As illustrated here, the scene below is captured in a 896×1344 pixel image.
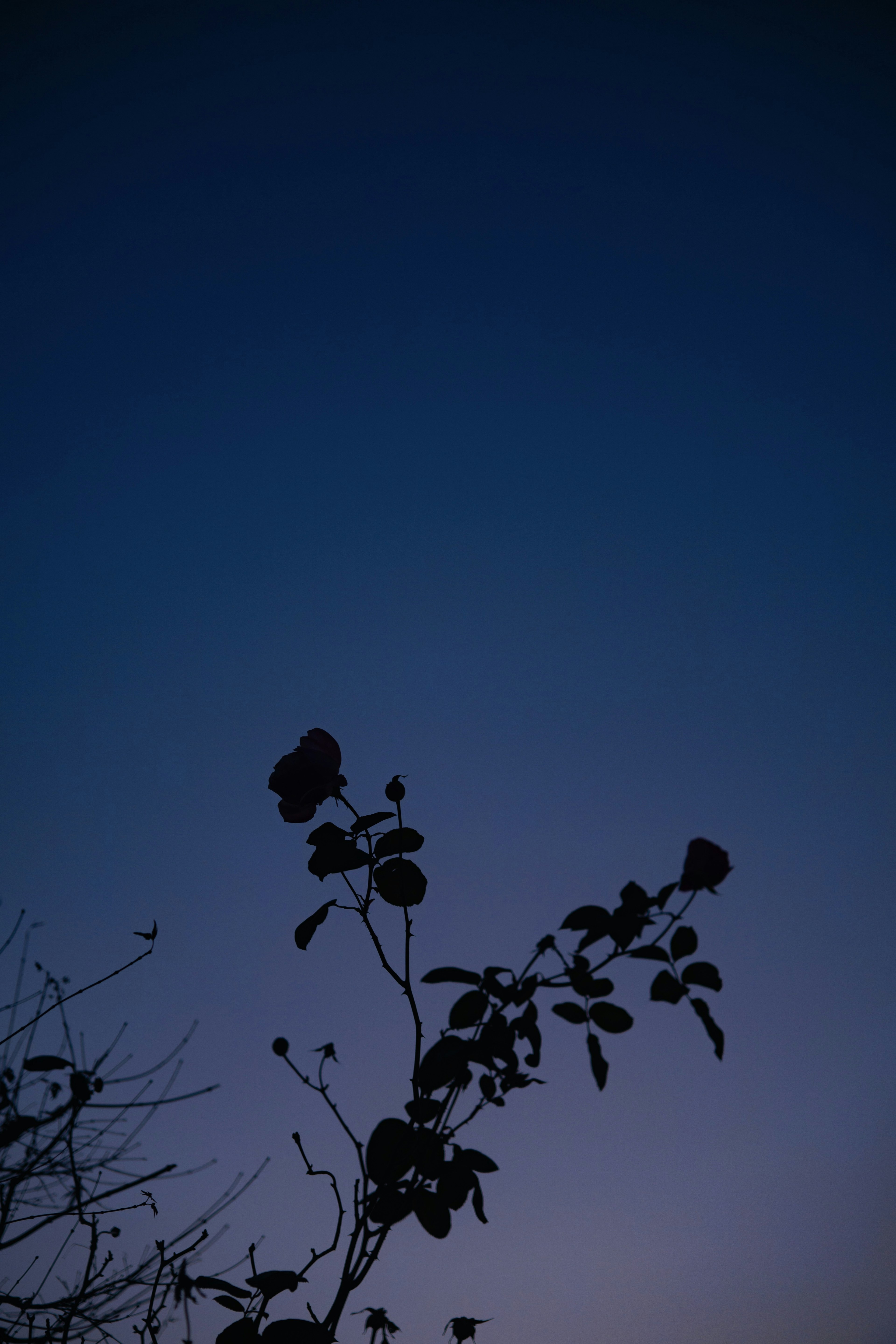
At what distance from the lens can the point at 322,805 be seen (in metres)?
1.47

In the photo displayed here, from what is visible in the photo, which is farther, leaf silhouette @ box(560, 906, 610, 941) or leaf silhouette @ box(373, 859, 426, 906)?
leaf silhouette @ box(373, 859, 426, 906)

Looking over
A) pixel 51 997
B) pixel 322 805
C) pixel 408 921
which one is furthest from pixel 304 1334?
pixel 51 997

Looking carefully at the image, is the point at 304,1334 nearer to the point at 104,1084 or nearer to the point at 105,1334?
the point at 105,1334

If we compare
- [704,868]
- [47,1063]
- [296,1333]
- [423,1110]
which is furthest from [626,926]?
[47,1063]

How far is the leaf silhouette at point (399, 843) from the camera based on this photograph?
1.36 m

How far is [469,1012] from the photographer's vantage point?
1.27 meters

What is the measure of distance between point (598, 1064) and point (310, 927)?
0.58 metres

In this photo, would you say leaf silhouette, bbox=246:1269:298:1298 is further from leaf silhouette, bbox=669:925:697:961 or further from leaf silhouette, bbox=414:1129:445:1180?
leaf silhouette, bbox=669:925:697:961

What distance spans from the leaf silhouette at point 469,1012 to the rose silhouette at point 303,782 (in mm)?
482

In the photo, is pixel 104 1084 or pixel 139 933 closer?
pixel 139 933

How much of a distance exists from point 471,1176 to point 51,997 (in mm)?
2252

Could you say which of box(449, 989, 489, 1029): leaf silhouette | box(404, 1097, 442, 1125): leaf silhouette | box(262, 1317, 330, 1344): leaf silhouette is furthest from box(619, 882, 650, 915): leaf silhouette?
box(262, 1317, 330, 1344): leaf silhouette

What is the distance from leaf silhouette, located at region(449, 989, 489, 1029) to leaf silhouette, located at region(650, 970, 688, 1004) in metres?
0.32

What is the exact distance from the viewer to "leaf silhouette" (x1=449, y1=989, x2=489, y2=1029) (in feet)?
4.17
